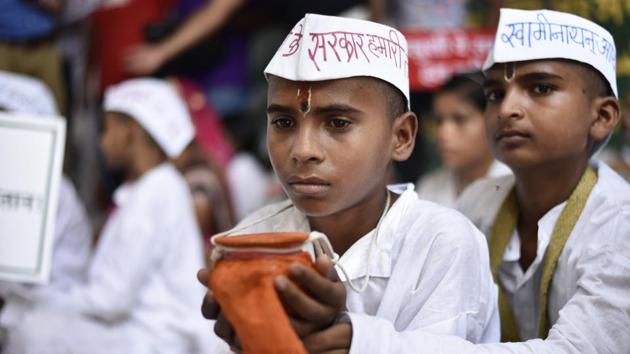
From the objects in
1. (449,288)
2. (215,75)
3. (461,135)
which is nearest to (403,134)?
(449,288)

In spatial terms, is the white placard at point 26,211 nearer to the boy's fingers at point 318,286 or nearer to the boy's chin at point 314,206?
the boy's chin at point 314,206

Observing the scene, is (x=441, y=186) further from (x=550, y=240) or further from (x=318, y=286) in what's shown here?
(x=318, y=286)

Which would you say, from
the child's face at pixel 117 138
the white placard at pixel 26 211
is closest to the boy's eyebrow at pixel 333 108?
the white placard at pixel 26 211

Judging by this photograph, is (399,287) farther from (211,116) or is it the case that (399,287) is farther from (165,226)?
(211,116)

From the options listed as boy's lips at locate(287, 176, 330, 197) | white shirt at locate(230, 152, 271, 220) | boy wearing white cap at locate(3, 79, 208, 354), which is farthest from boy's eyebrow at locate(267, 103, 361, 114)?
white shirt at locate(230, 152, 271, 220)

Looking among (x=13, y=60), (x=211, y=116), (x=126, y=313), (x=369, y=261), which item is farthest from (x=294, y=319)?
(x=13, y=60)

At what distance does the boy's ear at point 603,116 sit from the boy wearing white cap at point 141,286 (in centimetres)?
212

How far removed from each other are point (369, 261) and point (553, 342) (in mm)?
458

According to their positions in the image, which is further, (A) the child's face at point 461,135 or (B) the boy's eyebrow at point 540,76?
(A) the child's face at point 461,135

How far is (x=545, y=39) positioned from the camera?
245 centimetres

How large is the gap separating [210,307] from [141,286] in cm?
222

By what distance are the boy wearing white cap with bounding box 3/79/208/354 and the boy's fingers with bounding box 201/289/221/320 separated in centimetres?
210

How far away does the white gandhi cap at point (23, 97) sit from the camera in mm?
4098

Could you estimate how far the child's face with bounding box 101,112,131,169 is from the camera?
4426 mm
